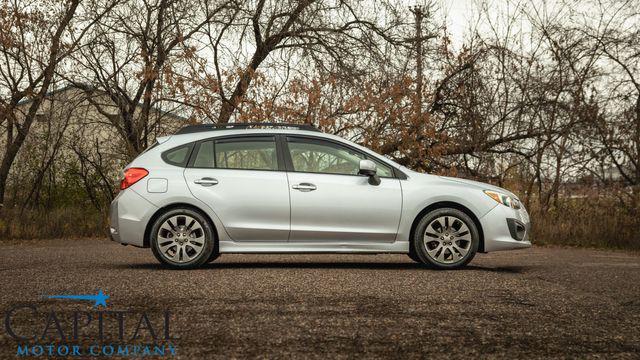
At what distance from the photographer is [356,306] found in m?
6.07

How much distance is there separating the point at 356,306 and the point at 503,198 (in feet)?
11.5

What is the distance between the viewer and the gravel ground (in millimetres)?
4758

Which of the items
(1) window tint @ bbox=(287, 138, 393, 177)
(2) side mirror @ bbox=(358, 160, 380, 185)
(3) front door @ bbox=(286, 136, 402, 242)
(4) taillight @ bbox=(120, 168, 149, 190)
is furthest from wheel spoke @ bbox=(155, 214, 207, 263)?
(2) side mirror @ bbox=(358, 160, 380, 185)

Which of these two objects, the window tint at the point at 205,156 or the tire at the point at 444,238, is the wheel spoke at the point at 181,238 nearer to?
the window tint at the point at 205,156

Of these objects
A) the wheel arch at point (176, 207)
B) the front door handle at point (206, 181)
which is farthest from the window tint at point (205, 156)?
the wheel arch at point (176, 207)

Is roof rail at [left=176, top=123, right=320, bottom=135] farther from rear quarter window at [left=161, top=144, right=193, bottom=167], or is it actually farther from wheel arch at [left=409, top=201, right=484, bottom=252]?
wheel arch at [left=409, top=201, right=484, bottom=252]

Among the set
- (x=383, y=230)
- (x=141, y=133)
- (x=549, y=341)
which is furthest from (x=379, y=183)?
(x=141, y=133)

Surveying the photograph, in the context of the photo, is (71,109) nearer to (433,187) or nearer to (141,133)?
(141,133)

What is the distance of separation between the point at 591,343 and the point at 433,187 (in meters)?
3.98

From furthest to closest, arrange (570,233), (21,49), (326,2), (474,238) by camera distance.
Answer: (326,2) < (21,49) < (570,233) < (474,238)

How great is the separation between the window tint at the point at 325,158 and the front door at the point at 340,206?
25 millimetres

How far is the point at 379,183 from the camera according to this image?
8.77 m

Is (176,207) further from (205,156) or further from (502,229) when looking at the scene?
(502,229)

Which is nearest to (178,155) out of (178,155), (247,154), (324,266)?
(178,155)
